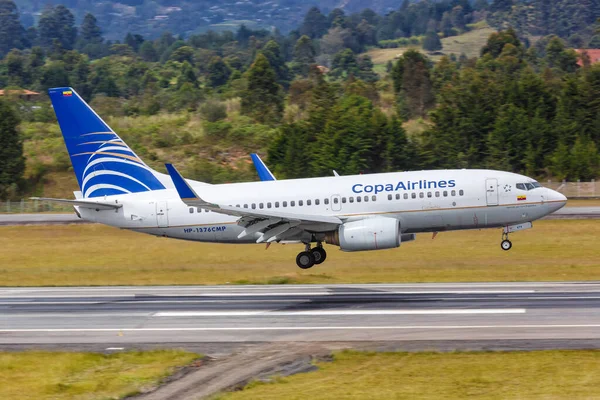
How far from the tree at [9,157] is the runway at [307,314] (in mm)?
51177

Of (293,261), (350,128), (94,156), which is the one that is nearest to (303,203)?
(293,261)

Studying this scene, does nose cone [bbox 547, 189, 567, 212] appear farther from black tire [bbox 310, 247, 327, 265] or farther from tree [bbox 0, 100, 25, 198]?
tree [bbox 0, 100, 25, 198]

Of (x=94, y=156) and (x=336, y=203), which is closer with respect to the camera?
(x=336, y=203)

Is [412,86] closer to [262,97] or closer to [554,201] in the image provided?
[262,97]

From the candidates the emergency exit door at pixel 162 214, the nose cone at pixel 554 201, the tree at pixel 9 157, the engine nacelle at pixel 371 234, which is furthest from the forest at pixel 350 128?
the engine nacelle at pixel 371 234

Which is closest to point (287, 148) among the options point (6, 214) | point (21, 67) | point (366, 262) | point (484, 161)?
point (484, 161)

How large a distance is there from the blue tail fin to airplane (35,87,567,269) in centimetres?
5

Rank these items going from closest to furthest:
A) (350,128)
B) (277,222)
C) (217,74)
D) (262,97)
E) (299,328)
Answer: (299,328) → (277,222) → (350,128) → (262,97) → (217,74)

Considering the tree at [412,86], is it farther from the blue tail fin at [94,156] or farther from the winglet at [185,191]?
the winglet at [185,191]

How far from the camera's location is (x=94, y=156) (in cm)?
4250

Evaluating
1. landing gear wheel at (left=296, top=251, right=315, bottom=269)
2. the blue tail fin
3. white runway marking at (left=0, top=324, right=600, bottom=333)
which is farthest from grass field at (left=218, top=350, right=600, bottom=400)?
the blue tail fin

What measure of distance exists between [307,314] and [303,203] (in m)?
10.4

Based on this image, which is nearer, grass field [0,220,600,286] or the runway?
the runway

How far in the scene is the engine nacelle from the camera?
123 feet
